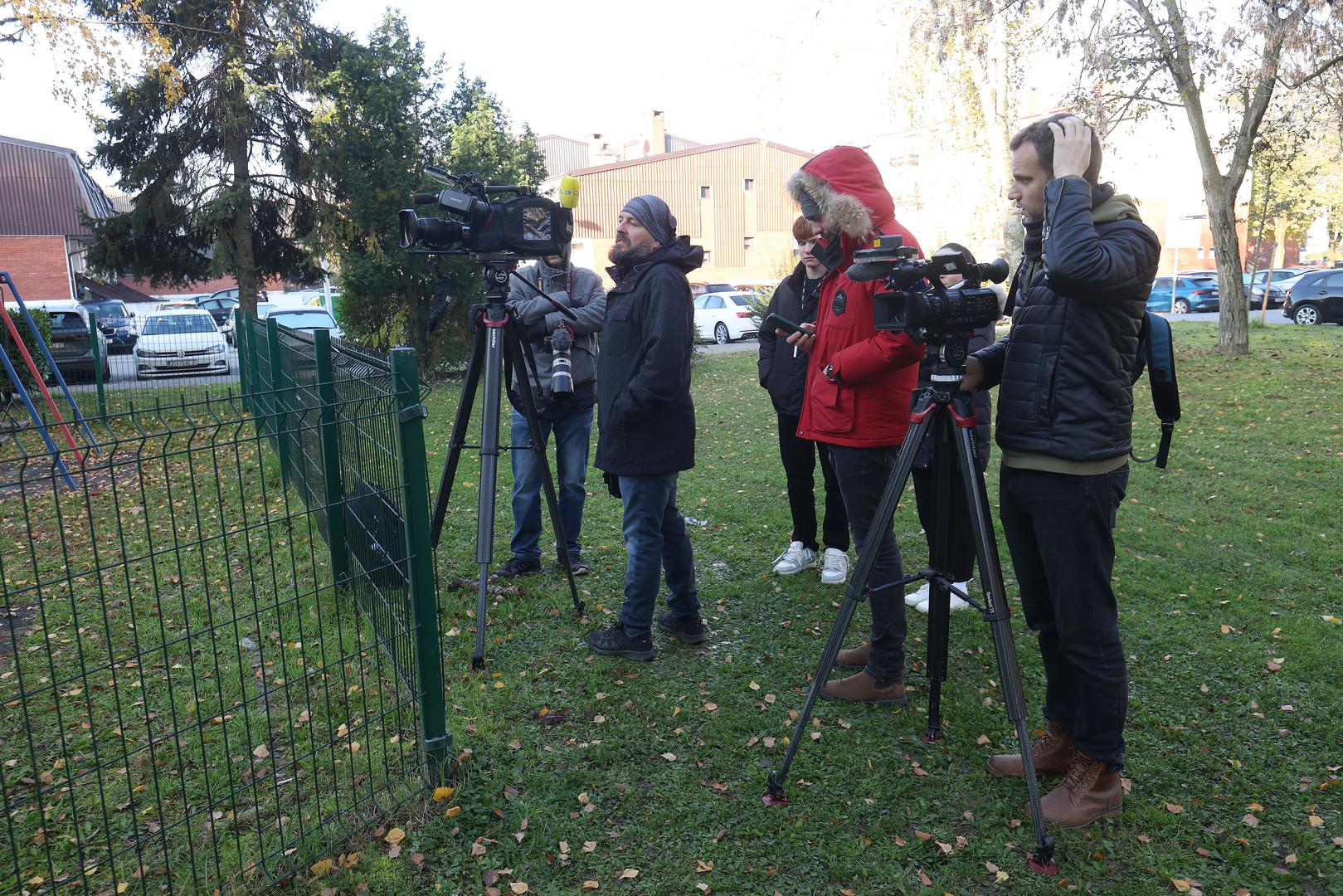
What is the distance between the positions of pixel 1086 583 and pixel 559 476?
3.16m

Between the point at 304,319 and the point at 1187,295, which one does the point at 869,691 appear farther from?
the point at 1187,295

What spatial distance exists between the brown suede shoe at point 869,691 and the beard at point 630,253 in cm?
194

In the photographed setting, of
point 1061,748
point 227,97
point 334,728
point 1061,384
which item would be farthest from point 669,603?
point 227,97

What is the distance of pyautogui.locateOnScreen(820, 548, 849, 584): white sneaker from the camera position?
16.9ft

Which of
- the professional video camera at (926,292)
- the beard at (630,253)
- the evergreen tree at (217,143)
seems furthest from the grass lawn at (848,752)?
the evergreen tree at (217,143)

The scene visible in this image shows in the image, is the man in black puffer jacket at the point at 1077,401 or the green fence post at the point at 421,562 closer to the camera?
the man in black puffer jacket at the point at 1077,401

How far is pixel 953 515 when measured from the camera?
3219 millimetres

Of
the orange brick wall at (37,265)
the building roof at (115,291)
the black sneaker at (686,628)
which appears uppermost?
the orange brick wall at (37,265)

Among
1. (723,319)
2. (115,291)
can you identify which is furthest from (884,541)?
(115,291)

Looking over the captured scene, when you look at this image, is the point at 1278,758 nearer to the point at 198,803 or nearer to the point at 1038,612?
the point at 1038,612

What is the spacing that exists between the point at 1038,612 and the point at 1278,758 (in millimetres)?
1125

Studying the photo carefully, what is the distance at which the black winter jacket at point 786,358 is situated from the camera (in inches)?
198

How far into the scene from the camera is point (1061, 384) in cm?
280

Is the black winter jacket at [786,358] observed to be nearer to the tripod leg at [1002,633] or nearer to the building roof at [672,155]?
the tripod leg at [1002,633]
